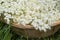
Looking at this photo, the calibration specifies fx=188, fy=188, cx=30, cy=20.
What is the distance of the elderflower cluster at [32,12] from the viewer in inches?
51.1

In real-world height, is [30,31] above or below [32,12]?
below

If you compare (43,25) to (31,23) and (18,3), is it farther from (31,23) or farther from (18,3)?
(18,3)

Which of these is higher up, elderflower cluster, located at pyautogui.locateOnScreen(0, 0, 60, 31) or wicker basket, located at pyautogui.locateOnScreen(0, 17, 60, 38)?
elderflower cluster, located at pyautogui.locateOnScreen(0, 0, 60, 31)

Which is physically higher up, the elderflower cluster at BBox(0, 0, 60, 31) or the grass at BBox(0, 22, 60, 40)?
the elderflower cluster at BBox(0, 0, 60, 31)

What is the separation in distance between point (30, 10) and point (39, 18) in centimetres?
9

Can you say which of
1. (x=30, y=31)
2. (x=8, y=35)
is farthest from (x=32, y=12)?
(x=8, y=35)

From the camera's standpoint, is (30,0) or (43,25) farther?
(30,0)

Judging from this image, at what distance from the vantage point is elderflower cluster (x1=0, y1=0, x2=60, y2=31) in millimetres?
1298

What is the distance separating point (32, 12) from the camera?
1343 millimetres

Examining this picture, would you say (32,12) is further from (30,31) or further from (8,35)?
(8,35)

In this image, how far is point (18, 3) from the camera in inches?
54.6

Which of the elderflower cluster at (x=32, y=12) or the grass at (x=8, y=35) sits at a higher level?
the elderflower cluster at (x=32, y=12)

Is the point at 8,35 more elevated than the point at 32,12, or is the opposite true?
the point at 32,12

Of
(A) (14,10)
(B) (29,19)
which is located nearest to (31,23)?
(B) (29,19)
